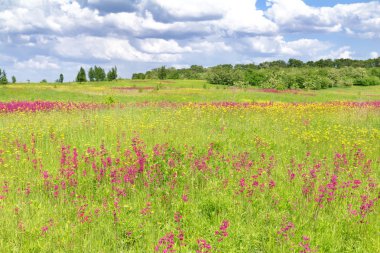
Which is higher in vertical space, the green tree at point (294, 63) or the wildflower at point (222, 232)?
the green tree at point (294, 63)

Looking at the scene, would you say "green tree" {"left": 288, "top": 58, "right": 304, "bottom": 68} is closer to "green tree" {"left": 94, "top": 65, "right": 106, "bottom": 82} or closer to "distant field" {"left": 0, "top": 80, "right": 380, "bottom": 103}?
"green tree" {"left": 94, "top": 65, "right": 106, "bottom": 82}

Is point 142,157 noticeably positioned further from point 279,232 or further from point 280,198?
point 279,232

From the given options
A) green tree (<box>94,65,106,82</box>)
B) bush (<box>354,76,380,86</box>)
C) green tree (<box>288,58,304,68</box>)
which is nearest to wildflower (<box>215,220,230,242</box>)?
bush (<box>354,76,380,86</box>)

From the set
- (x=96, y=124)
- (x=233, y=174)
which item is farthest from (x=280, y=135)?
(x=96, y=124)

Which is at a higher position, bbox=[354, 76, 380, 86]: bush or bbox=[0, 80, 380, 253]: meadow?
bbox=[354, 76, 380, 86]: bush

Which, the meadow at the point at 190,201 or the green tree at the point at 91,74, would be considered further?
the green tree at the point at 91,74

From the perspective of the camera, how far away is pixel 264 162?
7.07 m

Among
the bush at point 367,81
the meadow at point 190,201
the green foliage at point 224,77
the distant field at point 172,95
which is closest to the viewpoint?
the meadow at point 190,201

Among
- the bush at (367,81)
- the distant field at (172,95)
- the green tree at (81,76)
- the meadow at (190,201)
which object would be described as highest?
the green tree at (81,76)

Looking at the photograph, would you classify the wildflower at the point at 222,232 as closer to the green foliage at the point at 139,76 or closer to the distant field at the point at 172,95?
the distant field at the point at 172,95

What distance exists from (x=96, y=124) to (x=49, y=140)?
6.91ft

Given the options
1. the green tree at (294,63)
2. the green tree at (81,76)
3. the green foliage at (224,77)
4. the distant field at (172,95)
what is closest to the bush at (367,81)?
the green foliage at (224,77)

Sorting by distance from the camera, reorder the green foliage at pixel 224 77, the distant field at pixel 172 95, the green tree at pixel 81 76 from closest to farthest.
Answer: the distant field at pixel 172 95 → the green foliage at pixel 224 77 → the green tree at pixel 81 76

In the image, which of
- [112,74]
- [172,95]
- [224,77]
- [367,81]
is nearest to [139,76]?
[112,74]
